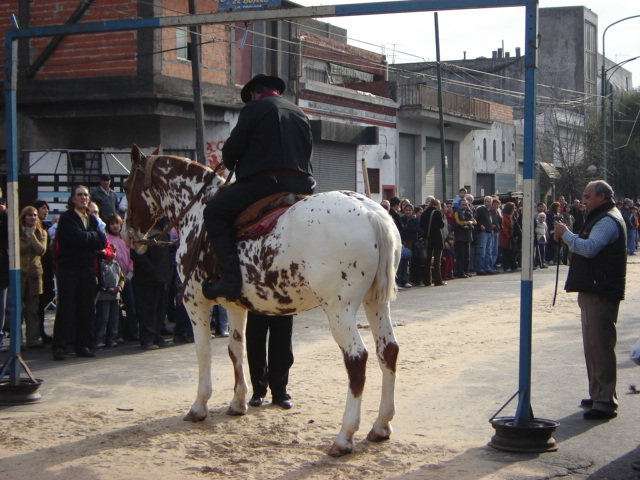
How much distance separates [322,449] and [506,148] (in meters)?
47.0

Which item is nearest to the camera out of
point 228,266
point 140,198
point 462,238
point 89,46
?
point 228,266

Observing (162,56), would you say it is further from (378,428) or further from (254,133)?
(378,428)

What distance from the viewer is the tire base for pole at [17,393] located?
8.42 m

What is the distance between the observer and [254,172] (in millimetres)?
7402

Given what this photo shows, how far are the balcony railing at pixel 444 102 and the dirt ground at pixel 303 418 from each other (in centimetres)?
2752

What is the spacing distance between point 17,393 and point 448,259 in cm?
1572

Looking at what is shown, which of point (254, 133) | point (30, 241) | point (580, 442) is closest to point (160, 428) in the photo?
point (254, 133)

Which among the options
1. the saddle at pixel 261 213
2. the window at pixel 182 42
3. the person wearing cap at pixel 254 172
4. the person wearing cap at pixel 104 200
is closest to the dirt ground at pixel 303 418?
the person wearing cap at pixel 254 172

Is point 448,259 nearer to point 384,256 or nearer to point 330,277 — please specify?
point 384,256

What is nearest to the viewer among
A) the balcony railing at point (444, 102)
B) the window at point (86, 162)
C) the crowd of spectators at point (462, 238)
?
the crowd of spectators at point (462, 238)

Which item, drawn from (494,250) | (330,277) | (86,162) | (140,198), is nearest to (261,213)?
(330,277)

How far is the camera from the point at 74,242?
11281 mm

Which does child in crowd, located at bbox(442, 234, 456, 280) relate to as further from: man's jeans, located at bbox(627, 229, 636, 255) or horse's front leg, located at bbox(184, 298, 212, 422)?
horse's front leg, located at bbox(184, 298, 212, 422)

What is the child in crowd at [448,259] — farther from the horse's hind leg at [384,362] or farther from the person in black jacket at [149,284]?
the horse's hind leg at [384,362]
